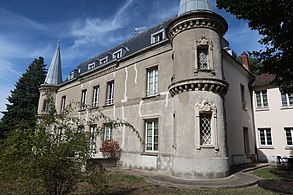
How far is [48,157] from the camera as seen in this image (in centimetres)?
401

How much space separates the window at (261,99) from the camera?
16275mm

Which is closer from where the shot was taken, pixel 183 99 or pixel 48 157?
pixel 48 157

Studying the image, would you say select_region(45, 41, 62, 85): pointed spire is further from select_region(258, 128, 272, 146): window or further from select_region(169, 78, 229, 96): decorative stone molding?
select_region(258, 128, 272, 146): window

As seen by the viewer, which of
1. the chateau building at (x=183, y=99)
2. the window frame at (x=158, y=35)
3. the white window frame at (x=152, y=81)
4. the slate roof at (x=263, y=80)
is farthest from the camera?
the slate roof at (x=263, y=80)

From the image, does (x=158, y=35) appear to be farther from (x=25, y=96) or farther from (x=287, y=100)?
(x=25, y=96)

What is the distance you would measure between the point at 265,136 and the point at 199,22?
11.2 metres

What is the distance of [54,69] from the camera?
23.8 meters

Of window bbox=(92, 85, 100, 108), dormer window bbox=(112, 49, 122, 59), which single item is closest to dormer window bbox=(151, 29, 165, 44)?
dormer window bbox=(112, 49, 122, 59)

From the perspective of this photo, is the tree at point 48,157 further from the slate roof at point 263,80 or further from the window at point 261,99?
the slate roof at point 263,80

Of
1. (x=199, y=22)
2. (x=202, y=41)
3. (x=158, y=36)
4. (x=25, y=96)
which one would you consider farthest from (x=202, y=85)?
(x=25, y=96)

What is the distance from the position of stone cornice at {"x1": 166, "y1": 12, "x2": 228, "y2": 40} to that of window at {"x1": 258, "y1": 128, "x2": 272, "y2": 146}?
979 centimetres

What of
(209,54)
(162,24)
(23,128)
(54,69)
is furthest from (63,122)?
(54,69)

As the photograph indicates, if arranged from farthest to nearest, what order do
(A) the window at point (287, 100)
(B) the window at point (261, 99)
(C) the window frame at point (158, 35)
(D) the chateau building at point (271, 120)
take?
(B) the window at point (261, 99), (A) the window at point (287, 100), (D) the chateau building at point (271, 120), (C) the window frame at point (158, 35)

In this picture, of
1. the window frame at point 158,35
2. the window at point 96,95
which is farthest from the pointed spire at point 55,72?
the window frame at point 158,35
